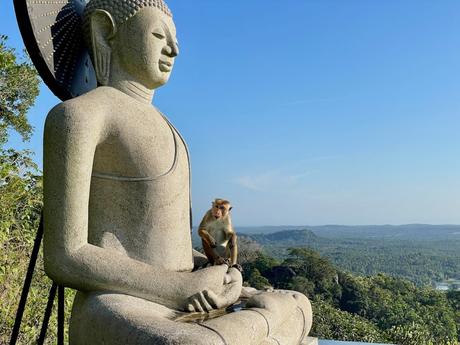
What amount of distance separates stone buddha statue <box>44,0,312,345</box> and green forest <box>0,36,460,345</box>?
345cm

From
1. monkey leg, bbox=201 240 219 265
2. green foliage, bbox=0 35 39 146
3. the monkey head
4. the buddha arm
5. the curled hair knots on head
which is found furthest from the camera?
green foliage, bbox=0 35 39 146

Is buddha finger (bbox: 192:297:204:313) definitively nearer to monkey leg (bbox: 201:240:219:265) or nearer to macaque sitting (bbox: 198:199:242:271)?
monkey leg (bbox: 201:240:219:265)

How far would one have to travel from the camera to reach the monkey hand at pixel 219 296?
9.55ft

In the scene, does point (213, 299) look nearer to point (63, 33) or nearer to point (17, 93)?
point (63, 33)

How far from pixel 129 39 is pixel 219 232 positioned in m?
1.81

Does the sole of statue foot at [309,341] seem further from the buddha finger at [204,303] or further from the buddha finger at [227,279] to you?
the buddha finger at [204,303]

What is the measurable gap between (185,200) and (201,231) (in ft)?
2.76

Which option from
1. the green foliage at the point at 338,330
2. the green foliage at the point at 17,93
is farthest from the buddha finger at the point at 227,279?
the green foliage at the point at 338,330

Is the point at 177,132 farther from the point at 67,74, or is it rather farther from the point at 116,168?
the point at 67,74

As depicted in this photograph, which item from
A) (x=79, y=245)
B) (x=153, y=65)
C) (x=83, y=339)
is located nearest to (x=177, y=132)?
(x=153, y=65)

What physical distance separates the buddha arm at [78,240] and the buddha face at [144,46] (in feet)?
2.21

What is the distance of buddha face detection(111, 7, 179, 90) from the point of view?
351 centimetres

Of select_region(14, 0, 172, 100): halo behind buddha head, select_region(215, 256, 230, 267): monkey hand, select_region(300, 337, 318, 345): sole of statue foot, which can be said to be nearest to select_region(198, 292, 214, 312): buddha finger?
select_region(215, 256, 230, 267): monkey hand

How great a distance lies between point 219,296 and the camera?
3.07 m
